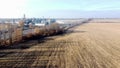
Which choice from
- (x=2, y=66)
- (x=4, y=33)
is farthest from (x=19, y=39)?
(x=2, y=66)

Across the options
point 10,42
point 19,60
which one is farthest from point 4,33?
point 19,60

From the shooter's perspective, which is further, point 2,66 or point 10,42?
point 10,42

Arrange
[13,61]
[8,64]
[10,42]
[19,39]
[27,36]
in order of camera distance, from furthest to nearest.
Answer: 1. [27,36]
2. [19,39]
3. [10,42]
4. [13,61]
5. [8,64]

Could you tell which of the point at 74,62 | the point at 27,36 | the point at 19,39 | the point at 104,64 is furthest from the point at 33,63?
the point at 27,36

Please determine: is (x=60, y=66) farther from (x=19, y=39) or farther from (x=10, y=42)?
(x=19, y=39)

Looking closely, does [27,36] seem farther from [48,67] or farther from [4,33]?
[48,67]

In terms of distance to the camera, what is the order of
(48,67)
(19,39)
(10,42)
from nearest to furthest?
(48,67) < (10,42) < (19,39)

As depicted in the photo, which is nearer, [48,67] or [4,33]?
[48,67]

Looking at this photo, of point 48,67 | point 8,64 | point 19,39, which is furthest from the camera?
point 19,39

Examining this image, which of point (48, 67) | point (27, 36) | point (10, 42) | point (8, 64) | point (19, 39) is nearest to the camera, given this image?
point (48, 67)
